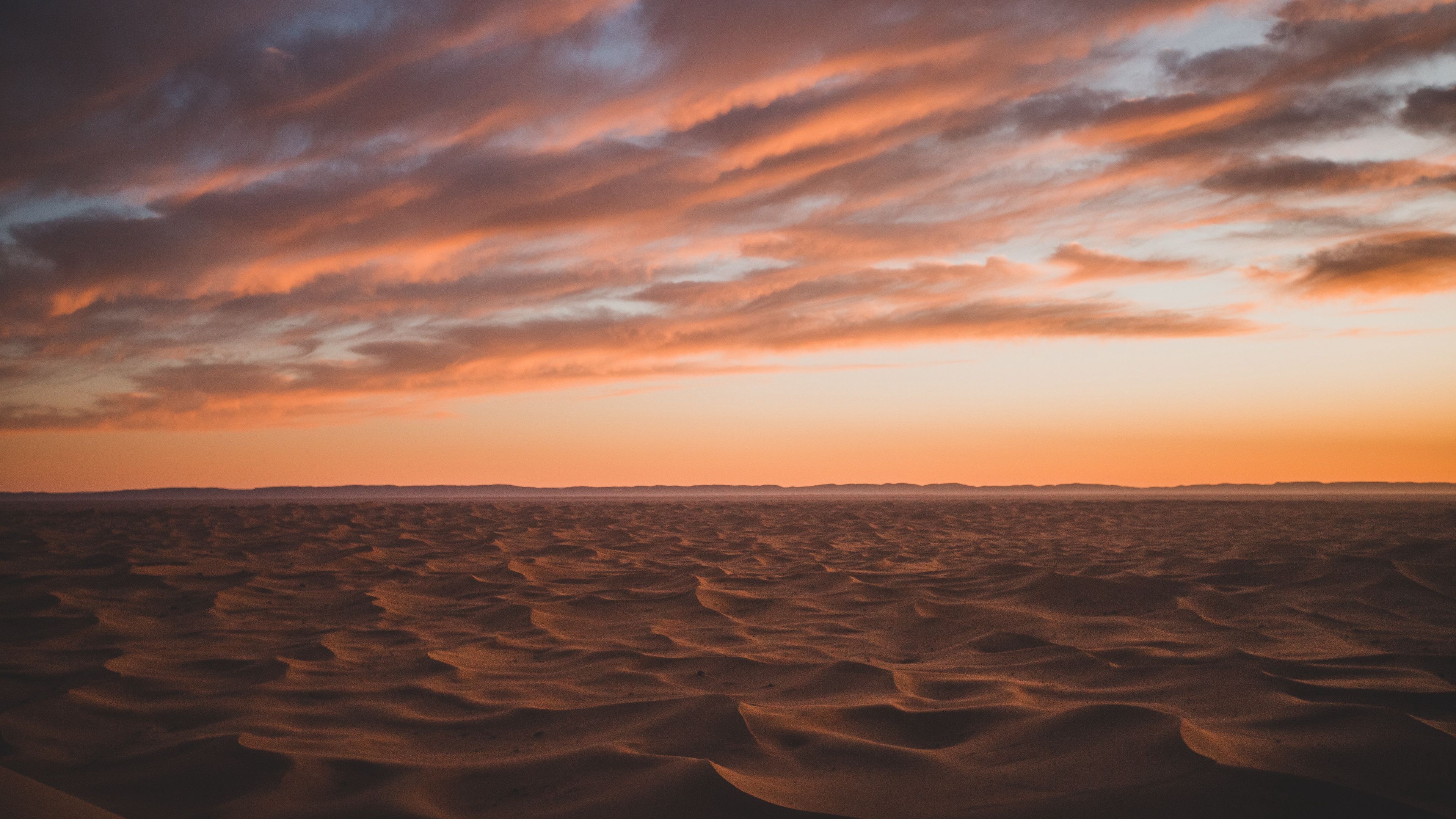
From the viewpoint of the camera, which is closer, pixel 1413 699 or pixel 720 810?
pixel 720 810

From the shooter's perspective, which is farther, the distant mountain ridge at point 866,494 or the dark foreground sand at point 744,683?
the distant mountain ridge at point 866,494

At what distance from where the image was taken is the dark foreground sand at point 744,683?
2043 millimetres

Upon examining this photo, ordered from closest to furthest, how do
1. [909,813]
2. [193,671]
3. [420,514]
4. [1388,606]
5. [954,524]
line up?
[909,813] → [193,671] → [1388,606] → [954,524] → [420,514]

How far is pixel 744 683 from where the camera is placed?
3195mm

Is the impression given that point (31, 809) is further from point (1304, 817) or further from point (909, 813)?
point (1304, 817)

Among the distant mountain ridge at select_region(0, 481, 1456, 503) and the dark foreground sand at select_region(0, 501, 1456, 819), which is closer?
the dark foreground sand at select_region(0, 501, 1456, 819)

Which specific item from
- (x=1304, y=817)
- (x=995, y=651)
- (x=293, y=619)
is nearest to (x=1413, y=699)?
(x=1304, y=817)

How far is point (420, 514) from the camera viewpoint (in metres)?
12.8

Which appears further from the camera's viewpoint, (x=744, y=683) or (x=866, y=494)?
(x=866, y=494)

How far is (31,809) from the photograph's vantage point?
1.76m

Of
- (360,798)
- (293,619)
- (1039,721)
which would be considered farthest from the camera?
(293,619)

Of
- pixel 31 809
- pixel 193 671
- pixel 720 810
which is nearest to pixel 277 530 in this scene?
pixel 193 671

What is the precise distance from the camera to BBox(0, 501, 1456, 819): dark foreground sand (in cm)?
204

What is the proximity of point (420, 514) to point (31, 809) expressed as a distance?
11589 mm
